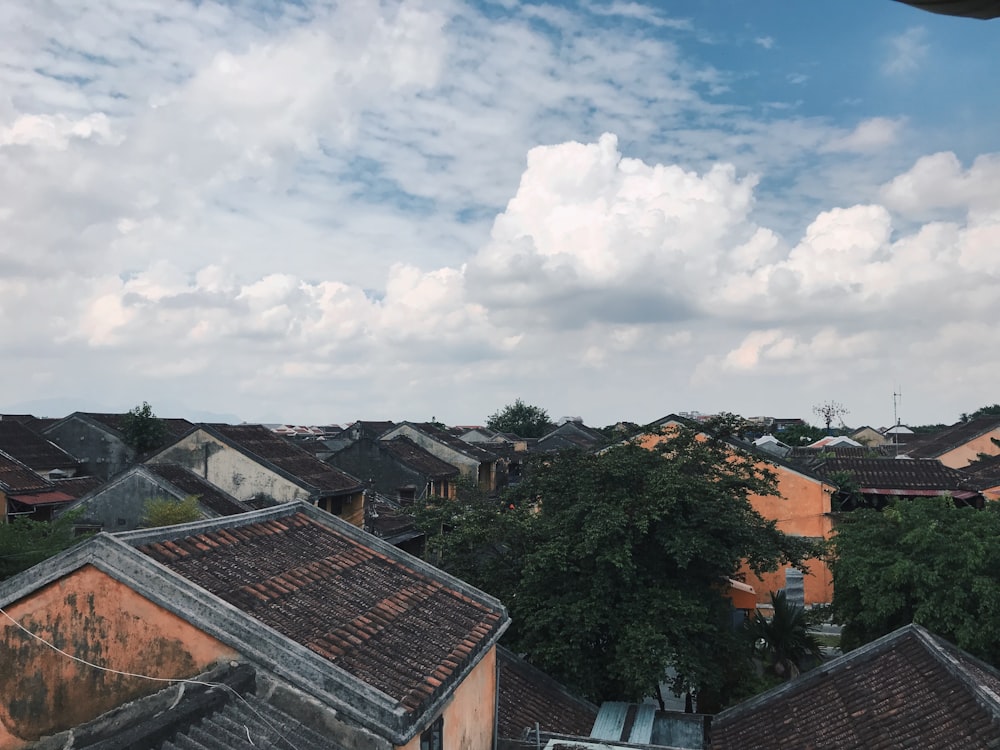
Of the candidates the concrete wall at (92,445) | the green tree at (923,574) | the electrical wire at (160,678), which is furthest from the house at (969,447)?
the electrical wire at (160,678)

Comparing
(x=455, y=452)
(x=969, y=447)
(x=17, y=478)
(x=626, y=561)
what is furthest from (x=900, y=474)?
(x=17, y=478)

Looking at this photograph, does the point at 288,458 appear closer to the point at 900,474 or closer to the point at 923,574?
the point at 923,574

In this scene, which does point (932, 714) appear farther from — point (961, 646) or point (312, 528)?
point (312, 528)

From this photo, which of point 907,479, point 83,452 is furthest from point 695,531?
point 83,452

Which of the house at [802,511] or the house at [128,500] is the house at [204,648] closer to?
the house at [128,500]

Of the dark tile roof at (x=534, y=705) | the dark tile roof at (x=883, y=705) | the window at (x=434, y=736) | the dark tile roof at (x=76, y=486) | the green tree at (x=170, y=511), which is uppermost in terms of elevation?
the green tree at (x=170, y=511)

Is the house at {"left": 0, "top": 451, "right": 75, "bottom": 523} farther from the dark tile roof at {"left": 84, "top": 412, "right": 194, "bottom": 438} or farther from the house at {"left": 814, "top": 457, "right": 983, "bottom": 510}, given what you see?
the house at {"left": 814, "top": 457, "right": 983, "bottom": 510}
